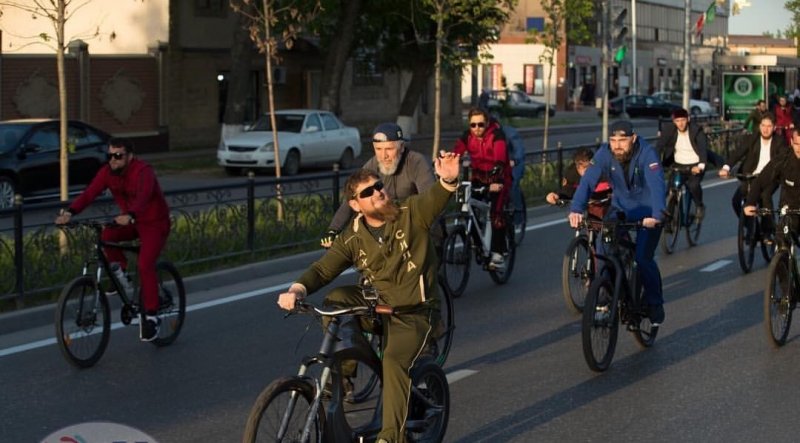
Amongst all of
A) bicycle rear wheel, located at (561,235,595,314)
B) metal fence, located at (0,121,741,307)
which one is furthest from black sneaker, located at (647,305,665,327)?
metal fence, located at (0,121,741,307)

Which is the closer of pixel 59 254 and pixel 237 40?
pixel 59 254

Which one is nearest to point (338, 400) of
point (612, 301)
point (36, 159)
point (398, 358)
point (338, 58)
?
point (398, 358)

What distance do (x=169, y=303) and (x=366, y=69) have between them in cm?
3815

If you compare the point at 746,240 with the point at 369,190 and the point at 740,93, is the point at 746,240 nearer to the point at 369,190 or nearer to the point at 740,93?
the point at 369,190

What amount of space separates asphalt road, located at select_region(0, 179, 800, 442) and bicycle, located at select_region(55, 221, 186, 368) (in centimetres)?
16

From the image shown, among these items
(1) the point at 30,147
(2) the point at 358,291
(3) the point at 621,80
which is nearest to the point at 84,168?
(1) the point at 30,147

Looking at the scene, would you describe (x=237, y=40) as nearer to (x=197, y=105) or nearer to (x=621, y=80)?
(x=197, y=105)

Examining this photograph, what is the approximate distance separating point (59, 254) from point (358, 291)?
6226 mm

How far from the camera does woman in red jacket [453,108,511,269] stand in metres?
13.6

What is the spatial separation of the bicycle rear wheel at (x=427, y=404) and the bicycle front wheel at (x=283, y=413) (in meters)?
0.77

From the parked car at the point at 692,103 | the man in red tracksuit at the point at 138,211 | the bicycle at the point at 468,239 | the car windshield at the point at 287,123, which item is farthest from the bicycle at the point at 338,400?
the parked car at the point at 692,103

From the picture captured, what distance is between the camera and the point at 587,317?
30.0 feet

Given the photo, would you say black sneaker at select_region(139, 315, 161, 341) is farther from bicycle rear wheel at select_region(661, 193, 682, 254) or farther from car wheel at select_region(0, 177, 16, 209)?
car wheel at select_region(0, 177, 16, 209)

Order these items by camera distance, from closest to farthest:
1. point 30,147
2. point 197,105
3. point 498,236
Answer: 1. point 498,236
2. point 30,147
3. point 197,105
